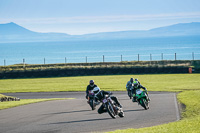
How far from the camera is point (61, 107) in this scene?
21812mm

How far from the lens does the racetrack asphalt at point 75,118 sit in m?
14.8

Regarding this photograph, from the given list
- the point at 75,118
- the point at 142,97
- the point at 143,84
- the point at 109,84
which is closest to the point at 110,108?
the point at 75,118

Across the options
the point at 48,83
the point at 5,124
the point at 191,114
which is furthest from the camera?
the point at 48,83

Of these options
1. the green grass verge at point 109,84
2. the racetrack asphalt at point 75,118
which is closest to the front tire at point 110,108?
the racetrack asphalt at point 75,118

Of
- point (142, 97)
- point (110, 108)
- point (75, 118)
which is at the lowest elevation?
point (75, 118)

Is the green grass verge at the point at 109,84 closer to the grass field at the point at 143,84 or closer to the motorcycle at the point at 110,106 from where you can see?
the grass field at the point at 143,84

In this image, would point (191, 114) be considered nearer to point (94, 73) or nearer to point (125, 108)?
point (125, 108)

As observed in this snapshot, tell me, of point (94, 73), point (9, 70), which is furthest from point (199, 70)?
point (9, 70)

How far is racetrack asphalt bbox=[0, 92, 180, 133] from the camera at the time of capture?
1484cm

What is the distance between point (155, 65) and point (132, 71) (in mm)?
2838

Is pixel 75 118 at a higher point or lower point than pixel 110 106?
lower

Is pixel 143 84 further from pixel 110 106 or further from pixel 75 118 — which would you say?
pixel 110 106

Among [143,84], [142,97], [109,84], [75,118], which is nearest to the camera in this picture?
[75,118]

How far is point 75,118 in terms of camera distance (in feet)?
57.2
